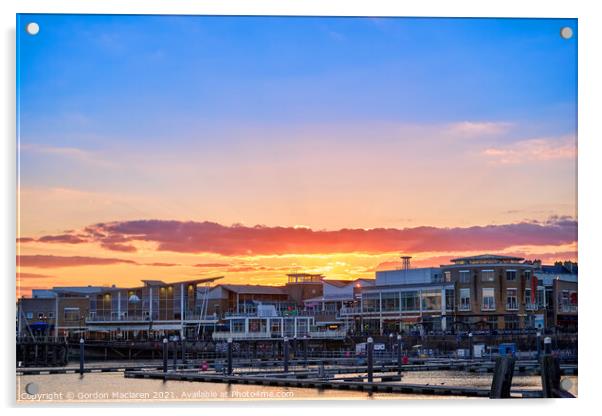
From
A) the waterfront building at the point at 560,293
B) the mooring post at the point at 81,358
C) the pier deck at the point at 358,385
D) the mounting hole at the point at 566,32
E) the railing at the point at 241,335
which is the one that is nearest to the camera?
the mounting hole at the point at 566,32

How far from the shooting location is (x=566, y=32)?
30.2 ft

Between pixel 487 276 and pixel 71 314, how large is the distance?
5308 millimetres

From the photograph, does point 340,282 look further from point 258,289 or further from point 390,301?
point 390,301

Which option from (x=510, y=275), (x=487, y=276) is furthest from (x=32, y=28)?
(x=487, y=276)

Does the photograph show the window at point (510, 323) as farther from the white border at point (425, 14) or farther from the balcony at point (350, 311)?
the white border at point (425, 14)

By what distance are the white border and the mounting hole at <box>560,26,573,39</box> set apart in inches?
3.6

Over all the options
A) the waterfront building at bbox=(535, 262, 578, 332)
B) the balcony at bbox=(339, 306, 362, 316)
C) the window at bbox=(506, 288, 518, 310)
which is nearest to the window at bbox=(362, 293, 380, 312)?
the balcony at bbox=(339, 306, 362, 316)

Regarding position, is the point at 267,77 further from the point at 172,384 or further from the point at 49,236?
the point at 172,384

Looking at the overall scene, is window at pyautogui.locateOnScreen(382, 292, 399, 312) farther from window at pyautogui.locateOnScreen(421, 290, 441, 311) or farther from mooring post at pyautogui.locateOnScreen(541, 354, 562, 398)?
mooring post at pyautogui.locateOnScreen(541, 354, 562, 398)

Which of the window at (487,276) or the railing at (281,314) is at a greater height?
the window at (487,276)

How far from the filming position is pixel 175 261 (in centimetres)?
1034

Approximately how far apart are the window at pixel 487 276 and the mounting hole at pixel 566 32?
13.9 ft

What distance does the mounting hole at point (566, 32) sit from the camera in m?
9.20

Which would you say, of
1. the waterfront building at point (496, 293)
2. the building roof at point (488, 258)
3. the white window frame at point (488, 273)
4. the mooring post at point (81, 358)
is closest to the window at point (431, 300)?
the waterfront building at point (496, 293)
